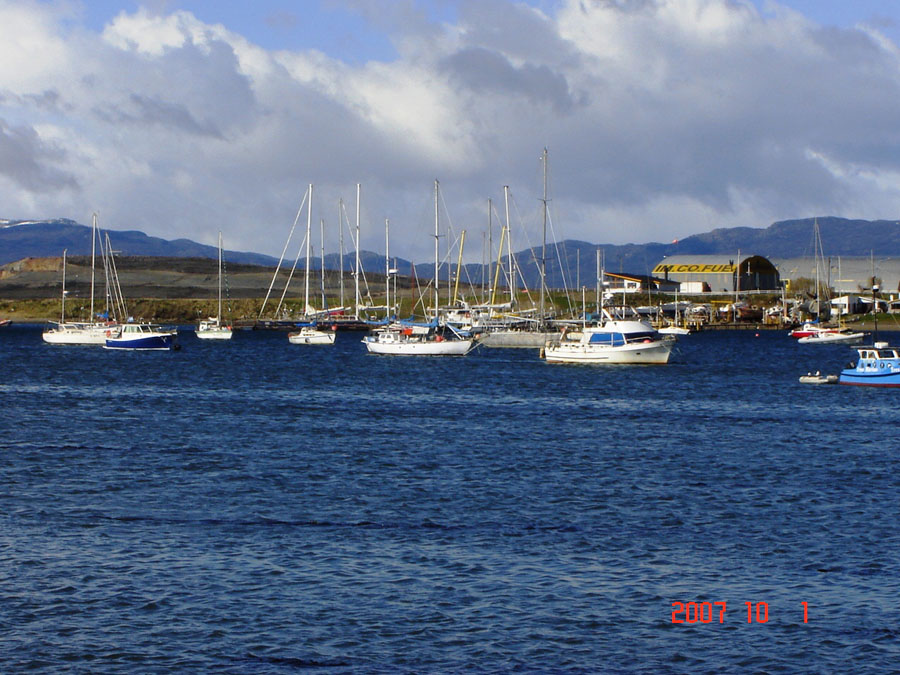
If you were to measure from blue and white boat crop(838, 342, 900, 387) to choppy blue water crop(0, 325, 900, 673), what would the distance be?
11596mm

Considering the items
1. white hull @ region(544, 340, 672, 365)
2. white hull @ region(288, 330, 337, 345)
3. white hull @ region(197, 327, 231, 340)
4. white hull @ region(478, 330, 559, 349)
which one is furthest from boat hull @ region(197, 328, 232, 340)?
white hull @ region(544, 340, 672, 365)

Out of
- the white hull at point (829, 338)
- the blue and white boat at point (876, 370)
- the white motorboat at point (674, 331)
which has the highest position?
the white motorboat at point (674, 331)

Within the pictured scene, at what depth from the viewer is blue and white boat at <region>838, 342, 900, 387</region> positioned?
63381mm

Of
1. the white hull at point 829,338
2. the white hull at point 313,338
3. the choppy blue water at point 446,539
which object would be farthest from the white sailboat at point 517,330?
the choppy blue water at point 446,539

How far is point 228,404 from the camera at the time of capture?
57688 millimetres

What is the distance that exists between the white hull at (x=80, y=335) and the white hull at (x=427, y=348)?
30.3 metres

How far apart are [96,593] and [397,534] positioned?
692cm

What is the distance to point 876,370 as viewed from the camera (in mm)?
64125

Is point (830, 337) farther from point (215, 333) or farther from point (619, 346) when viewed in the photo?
point (215, 333)

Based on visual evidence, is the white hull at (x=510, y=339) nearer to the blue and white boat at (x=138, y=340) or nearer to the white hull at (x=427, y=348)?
the white hull at (x=427, y=348)

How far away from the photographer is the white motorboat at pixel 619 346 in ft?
271

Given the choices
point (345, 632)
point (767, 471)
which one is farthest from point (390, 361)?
point (345, 632)
